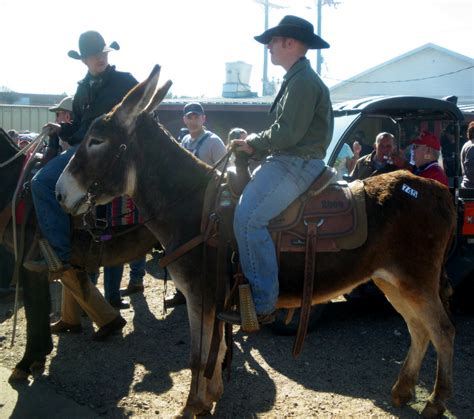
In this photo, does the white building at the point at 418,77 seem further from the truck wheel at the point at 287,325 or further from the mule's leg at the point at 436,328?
the mule's leg at the point at 436,328

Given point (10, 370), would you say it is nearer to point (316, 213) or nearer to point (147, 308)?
point (147, 308)

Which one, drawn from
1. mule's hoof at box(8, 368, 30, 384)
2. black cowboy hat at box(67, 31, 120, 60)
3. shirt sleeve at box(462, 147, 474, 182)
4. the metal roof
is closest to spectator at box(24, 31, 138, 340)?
black cowboy hat at box(67, 31, 120, 60)

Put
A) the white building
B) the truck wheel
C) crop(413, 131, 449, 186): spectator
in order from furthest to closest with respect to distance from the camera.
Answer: the white building → the truck wheel → crop(413, 131, 449, 186): spectator

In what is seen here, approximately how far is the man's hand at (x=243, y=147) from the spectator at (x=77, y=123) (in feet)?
4.74

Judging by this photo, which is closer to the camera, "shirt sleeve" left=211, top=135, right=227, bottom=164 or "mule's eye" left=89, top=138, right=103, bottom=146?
"mule's eye" left=89, top=138, right=103, bottom=146

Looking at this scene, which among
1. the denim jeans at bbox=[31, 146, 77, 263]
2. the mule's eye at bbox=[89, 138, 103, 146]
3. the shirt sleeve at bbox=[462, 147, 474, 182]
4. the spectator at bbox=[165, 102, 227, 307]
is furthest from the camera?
the shirt sleeve at bbox=[462, 147, 474, 182]

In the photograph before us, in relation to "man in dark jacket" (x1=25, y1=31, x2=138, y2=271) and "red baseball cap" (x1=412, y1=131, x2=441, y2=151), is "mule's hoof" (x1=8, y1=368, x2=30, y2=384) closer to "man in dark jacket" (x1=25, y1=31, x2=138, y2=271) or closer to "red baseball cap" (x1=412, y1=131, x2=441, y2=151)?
"man in dark jacket" (x1=25, y1=31, x2=138, y2=271)

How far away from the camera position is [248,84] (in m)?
28.3

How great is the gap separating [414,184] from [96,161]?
2.39 m

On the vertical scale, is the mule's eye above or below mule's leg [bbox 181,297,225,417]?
above

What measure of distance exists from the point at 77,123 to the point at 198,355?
2.37 meters

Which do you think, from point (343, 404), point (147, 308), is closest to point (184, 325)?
point (147, 308)

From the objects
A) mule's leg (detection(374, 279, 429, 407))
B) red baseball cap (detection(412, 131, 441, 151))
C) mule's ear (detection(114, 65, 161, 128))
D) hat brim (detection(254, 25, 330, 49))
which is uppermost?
hat brim (detection(254, 25, 330, 49))

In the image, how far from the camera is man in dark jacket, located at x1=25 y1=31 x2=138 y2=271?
4.53 meters
